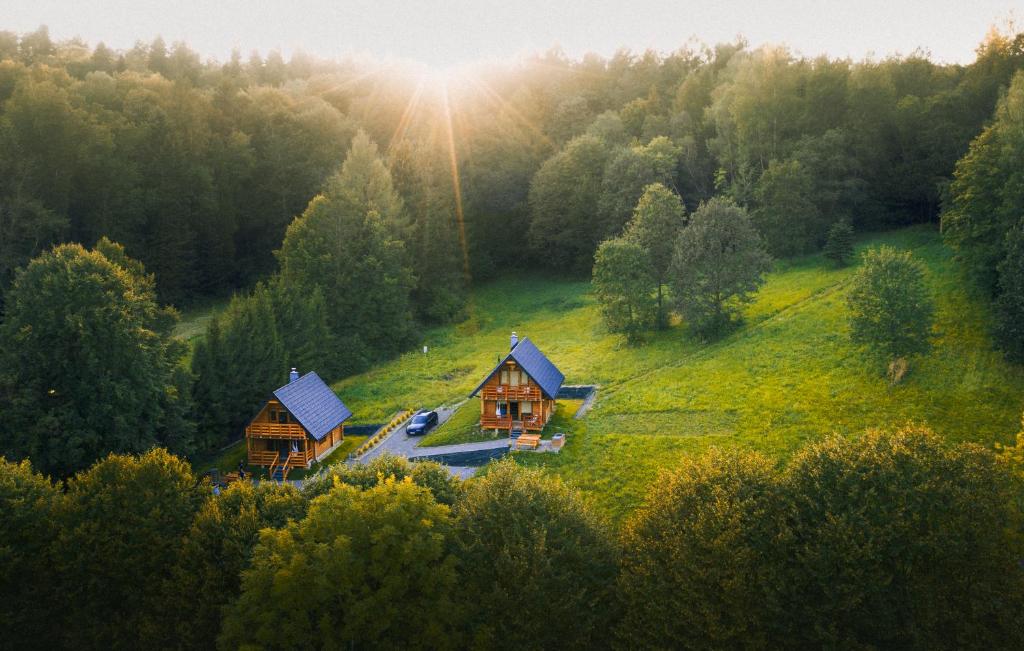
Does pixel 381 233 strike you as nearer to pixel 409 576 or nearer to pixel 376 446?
pixel 376 446

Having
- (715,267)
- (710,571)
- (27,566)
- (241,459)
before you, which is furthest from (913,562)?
(241,459)

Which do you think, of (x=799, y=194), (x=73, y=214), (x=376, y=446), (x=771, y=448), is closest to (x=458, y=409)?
(x=376, y=446)

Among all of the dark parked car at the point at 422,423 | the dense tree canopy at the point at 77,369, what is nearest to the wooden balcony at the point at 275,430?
the dense tree canopy at the point at 77,369

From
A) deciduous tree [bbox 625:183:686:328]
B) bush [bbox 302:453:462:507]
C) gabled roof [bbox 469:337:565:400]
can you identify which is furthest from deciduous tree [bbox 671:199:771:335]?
bush [bbox 302:453:462:507]

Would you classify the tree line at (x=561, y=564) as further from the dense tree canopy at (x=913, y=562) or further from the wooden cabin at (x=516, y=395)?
the wooden cabin at (x=516, y=395)

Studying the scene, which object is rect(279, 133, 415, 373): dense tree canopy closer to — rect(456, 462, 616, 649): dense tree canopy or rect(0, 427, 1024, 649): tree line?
rect(0, 427, 1024, 649): tree line
